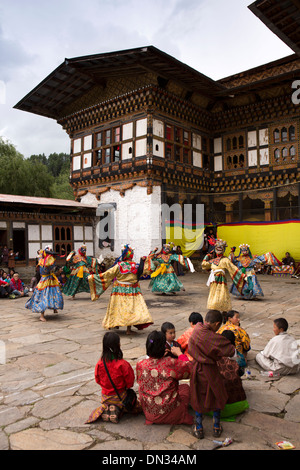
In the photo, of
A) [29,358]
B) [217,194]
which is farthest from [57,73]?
[29,358]

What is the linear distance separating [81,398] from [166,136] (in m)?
15.7

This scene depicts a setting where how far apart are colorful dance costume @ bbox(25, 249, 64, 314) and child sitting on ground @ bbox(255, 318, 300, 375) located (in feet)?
16.3

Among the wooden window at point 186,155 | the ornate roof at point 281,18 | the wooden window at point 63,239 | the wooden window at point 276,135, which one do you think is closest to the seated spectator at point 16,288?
the wooden window at point 63,239

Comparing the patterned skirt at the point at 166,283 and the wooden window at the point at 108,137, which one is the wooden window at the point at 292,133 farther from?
the patterned skirt at the point at 166,283

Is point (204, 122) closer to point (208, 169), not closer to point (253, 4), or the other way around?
point (208, 169)

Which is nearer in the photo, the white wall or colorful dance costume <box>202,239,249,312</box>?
colorful dance costume <box>202,239,249,312</box>

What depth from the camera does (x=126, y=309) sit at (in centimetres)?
676

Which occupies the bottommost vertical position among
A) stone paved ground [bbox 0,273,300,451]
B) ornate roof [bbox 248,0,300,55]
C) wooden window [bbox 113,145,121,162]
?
stone paved ground [bbox 0,273,300,451]

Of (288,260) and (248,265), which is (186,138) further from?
(248,265)

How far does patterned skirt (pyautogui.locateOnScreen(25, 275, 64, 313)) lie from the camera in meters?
8.14

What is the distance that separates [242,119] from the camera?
19.6 meters

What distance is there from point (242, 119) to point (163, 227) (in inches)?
300

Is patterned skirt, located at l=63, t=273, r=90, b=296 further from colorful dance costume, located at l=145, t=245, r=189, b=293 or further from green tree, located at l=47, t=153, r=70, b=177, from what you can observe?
green tree, located at l=47, t=153, r=70, b=177

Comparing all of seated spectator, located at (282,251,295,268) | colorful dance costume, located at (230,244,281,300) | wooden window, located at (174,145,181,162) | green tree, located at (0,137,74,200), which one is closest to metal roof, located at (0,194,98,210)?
wooden window, located at (174,145,181,162)
